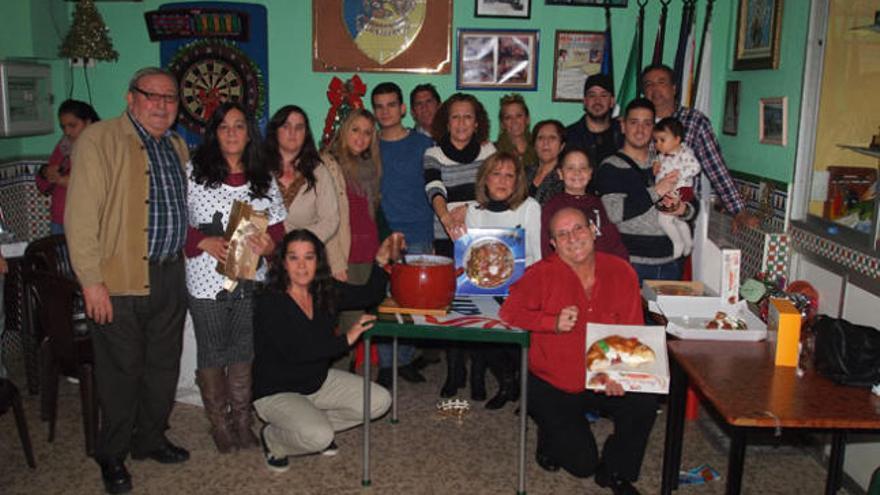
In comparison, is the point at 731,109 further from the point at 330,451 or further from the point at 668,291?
the point at 330,451

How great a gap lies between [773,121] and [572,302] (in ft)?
6.13

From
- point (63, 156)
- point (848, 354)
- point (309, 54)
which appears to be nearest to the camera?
point (848, 354)

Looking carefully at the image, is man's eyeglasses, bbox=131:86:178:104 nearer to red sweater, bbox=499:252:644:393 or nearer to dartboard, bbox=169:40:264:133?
red sweater, bbox=499:252:644:393

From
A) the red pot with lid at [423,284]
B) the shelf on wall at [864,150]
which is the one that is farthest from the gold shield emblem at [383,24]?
the shelf on wall at [864,150]

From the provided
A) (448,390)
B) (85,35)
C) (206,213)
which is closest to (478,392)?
(448,390)

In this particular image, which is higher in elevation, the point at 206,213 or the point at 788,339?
the point at 206,213

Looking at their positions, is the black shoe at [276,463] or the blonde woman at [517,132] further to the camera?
the blonde woman at [517,132]

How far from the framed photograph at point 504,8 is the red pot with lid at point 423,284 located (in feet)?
8.72

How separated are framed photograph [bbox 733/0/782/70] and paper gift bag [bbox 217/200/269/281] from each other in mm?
2910

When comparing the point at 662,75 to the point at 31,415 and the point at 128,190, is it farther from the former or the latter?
the point at 31,415

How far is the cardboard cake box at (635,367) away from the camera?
296 centimetres

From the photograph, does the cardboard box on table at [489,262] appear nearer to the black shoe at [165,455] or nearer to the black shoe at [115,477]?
the black shoe at [165,455]

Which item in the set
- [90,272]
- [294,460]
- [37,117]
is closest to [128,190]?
[90,272]

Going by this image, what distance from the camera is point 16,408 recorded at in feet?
11.6
